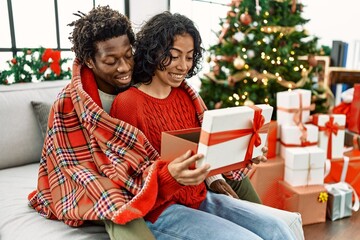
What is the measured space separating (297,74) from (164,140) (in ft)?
5.79

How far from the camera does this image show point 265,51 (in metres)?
2.38

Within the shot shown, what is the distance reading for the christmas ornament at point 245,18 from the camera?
241 centimetres

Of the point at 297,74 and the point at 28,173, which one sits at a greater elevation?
the point at 297,74

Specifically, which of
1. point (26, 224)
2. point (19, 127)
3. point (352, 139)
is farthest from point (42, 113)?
point (352, 139)

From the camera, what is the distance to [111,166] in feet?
3.43

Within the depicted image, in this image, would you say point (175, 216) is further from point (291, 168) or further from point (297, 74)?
point (297, 74)

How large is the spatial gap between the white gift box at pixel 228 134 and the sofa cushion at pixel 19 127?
1.15 m

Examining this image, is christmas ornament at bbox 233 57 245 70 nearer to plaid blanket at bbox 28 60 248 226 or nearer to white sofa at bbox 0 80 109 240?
white sofa at bbox 0 80 109 240

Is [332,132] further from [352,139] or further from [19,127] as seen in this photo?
[19,127]

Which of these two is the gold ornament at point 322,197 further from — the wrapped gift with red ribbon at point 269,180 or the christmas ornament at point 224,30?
the christmas ornament at point 224,30

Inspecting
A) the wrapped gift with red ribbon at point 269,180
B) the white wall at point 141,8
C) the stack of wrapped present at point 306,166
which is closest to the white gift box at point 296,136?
the stack of wrapped present at point 306,166

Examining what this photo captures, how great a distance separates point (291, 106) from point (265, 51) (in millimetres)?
439

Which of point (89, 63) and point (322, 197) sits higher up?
point (89, 63)

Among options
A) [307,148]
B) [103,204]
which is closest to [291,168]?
[307,148]
